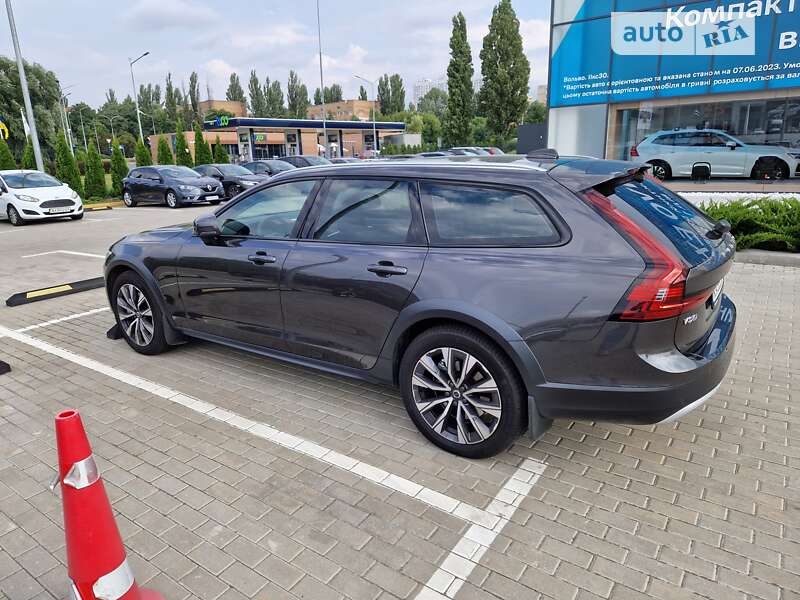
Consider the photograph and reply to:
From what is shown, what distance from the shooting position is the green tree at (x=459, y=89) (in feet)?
173

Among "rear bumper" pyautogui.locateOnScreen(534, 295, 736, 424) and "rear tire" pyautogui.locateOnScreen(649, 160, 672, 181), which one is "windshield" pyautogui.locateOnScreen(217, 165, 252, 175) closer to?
"rear tire" pyautogui.locateOnScreen(649, 160, 672, 181)

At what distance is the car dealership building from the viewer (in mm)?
17000

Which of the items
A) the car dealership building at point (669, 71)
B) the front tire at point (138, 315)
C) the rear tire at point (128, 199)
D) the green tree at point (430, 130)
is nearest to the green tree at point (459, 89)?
the green tree at point (430, 130)

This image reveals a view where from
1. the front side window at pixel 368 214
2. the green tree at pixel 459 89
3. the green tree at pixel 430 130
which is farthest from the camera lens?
the green tree at pixel 430 130

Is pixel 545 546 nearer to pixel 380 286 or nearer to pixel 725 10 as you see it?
pixel 380 286

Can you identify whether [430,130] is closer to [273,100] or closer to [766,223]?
[273,100]

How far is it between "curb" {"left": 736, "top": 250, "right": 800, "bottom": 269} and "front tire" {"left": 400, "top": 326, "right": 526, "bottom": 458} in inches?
266

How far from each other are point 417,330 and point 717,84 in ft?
62.3

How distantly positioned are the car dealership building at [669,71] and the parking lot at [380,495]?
16.5 m

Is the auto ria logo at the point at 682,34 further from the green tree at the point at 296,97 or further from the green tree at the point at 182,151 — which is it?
the green tree at the point at 296,97

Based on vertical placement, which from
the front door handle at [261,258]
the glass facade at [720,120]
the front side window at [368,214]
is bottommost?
the front door handle at [261,258]

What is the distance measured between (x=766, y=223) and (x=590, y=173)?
6.87m

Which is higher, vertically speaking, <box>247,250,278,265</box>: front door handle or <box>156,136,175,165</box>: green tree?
<box>156,136,175,165</box>: green tree

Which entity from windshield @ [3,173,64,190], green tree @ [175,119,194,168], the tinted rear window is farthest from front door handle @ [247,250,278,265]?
green tree @ [175,119,194,168]
